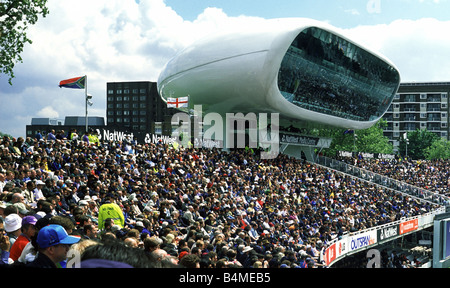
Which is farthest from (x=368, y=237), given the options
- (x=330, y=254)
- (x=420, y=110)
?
(x=420, y=110)

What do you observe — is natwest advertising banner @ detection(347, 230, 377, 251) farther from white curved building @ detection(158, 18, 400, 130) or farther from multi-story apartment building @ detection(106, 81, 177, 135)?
multi-story apartment building @ detection(106, 81, 177, 135)

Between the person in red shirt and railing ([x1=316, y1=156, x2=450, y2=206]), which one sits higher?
the person in red shirt

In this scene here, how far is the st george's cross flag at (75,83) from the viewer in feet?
89.0

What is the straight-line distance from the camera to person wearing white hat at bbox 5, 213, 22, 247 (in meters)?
5.93

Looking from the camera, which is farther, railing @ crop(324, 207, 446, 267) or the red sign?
railing @ crop(324, 207, 446, 267)

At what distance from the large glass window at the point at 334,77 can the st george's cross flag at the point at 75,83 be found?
1711 cm

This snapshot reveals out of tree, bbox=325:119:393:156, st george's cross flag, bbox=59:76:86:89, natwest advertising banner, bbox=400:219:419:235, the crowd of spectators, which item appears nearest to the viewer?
the crowd of spectators

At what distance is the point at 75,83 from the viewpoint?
2728 cm

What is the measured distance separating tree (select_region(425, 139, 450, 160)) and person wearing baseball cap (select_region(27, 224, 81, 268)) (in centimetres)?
10813

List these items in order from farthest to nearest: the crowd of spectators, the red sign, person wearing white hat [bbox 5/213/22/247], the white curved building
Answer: the white curved building
the red sign
person wearing white hat [bbox 5/213/22/247]
the crowd of spectators

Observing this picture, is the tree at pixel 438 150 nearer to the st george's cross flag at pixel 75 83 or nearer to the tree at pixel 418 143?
the tree at pixel 418 143

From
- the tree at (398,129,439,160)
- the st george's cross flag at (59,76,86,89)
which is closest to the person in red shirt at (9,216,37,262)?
the st george's cross flag at (59,76,86,89)

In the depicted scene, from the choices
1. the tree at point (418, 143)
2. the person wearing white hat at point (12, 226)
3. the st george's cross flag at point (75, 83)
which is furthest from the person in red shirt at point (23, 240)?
the tree at point (418, 143)

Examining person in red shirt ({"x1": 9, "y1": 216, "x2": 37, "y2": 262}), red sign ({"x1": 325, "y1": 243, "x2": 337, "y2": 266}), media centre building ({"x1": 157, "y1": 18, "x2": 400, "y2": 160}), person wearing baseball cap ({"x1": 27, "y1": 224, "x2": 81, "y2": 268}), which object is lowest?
red sign ({"x1": 325, "y1": 243, "x2": 337, "y2": 266})
